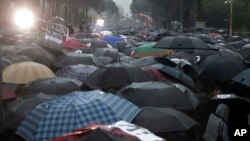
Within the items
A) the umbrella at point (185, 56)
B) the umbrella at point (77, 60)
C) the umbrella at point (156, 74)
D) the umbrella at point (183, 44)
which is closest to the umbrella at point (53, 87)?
the umbrella at point (156, 74)

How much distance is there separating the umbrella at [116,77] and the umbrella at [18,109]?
115 inches

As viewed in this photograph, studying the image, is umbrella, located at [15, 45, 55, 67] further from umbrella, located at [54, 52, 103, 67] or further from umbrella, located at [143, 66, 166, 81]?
umbrella, located at [143, 66, 166, 81]

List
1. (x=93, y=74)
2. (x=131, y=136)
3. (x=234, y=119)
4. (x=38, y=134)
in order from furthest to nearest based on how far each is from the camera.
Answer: (x=93, y=74) → (x=234, y=119) → (x=38, y=134) → (x=131, y=136)

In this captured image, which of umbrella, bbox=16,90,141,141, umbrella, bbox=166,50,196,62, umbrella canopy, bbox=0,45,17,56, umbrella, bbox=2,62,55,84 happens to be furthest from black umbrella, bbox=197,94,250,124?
umbrella, bbox=166,50,196,62

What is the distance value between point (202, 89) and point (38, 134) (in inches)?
295

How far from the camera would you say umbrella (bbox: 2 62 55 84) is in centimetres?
1061

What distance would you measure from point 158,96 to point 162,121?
1507 millimetres

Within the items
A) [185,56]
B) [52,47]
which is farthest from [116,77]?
[185,56]

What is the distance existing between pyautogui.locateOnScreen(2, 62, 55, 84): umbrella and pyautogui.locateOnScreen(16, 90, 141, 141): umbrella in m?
3.85

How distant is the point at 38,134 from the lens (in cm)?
648

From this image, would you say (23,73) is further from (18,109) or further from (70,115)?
(70,115)

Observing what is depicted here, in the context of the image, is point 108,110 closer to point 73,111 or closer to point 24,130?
point 73,111

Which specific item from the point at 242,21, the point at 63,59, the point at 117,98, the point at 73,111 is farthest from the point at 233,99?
the point at 242,21

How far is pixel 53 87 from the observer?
30.3 feet
